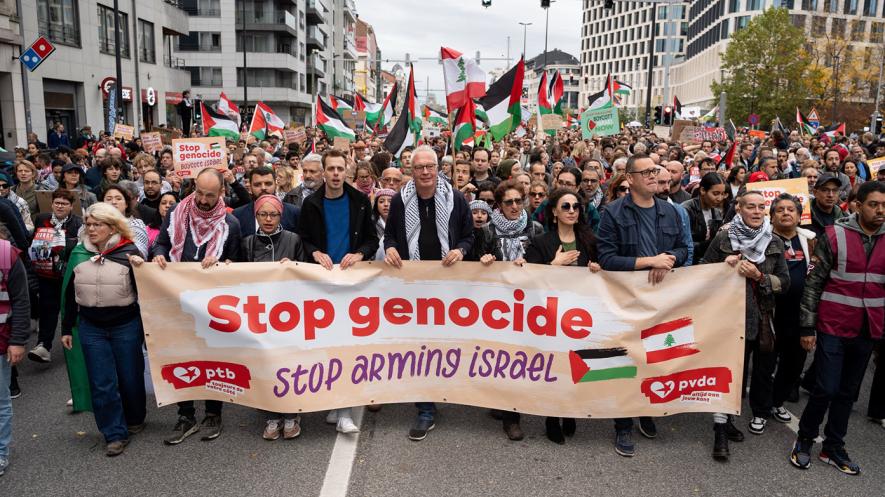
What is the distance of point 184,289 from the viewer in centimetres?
494

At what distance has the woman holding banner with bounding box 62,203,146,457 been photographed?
4.66 m

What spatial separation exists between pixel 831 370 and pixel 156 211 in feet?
19.4

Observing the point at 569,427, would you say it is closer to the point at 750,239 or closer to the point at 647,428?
the point at 647,428

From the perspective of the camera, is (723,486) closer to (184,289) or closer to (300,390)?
(300,390)

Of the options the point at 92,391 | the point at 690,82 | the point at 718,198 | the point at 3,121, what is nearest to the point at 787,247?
the point at 718,198

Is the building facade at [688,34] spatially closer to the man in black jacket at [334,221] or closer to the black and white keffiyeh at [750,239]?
the black and white keffiyeh at [750,239]

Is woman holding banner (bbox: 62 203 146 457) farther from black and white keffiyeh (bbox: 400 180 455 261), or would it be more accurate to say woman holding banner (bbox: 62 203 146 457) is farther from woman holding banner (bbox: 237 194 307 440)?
black and white keffiyeh (bbox: 400 180 455 261)

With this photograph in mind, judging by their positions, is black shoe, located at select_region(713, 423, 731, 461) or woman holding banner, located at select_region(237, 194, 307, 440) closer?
black shoe, located at select_region(713, 423, 731, 461)

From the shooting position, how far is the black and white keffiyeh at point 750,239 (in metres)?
4.84

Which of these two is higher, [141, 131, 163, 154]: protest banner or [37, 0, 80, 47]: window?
[37, 0, 80, 47]: window

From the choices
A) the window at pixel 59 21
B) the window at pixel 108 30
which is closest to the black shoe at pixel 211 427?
the window at pixel 59 21

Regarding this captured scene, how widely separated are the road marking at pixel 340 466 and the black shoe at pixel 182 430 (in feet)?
3.44

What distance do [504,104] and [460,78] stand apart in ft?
8.56

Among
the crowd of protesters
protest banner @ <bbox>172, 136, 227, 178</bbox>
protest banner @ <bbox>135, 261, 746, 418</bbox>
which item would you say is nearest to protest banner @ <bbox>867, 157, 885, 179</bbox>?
the crowd of protesters
